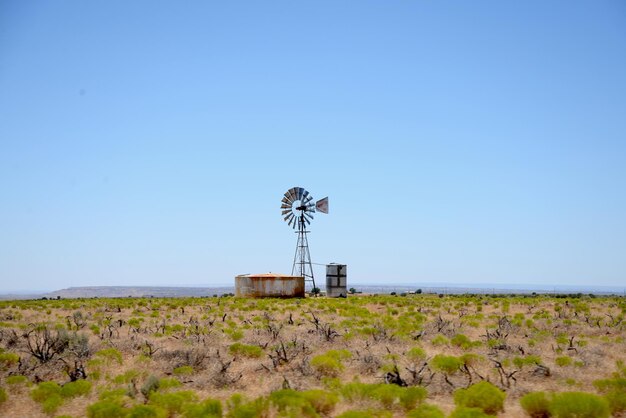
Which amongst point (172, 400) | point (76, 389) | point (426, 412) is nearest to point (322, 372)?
point (172, 400)

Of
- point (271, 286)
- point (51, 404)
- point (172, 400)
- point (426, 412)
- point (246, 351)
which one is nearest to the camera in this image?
point (426, 412)

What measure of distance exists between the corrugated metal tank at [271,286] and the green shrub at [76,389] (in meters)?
33.3

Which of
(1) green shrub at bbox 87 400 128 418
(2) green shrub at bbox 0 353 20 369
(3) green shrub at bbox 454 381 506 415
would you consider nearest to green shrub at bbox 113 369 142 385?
(1) green shrub at bbox 87 400 128 418

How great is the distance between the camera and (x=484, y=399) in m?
12.3

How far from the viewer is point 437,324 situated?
25422mm

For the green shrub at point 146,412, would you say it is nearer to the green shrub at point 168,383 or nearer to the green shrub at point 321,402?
the green shrub at point 168,383

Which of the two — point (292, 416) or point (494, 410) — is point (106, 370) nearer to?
point (292, 416)

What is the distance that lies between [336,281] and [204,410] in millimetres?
40710

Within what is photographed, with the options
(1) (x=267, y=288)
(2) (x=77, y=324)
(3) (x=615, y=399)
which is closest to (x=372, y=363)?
(3) (x=615, y=399)

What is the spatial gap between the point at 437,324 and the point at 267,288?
80.2 ft

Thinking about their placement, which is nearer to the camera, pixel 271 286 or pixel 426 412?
pixel 426 412

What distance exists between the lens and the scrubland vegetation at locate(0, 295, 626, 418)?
485 inches

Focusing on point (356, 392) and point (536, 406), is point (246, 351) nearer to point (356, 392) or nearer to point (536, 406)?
point (356, 392)

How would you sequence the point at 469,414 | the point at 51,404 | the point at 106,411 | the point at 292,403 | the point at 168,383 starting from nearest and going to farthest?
the point at 469,414 → the point at 106,411 → the point at 292,403 → the point at 51,404 → the point at 168,383
